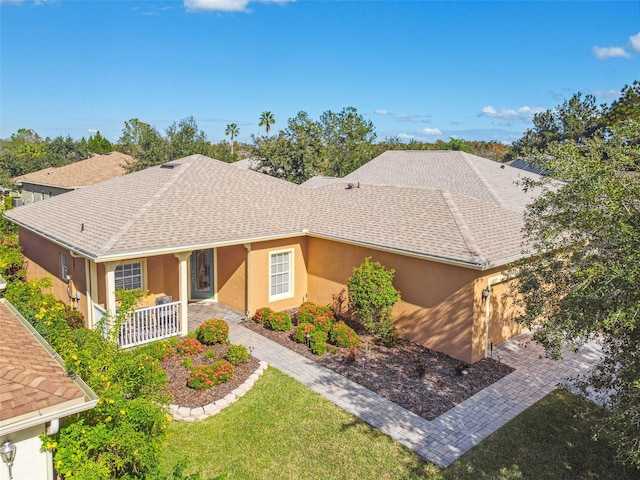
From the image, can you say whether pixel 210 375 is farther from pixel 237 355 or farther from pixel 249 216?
pixel 249 216

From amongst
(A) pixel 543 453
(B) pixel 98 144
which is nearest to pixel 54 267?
(A) pixel 543 453

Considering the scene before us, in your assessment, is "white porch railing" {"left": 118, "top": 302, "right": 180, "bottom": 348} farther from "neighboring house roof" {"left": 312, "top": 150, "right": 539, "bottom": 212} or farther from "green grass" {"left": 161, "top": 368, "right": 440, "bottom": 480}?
"neighboring house roof" {"left": 312, "top": 150, "right": 539, "bottom": 212}

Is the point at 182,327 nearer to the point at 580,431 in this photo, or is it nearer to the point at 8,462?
the point at 8,462

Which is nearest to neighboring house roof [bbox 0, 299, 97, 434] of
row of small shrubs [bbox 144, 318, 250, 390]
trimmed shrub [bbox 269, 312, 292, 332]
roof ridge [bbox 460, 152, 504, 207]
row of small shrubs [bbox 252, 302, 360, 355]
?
row of small shrubs [bbox 144, 318, 250, 390]

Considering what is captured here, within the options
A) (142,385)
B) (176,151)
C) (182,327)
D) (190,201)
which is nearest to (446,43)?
(176,151)

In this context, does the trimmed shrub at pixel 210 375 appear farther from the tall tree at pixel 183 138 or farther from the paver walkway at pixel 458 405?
the tall tree at pixel 183 138
